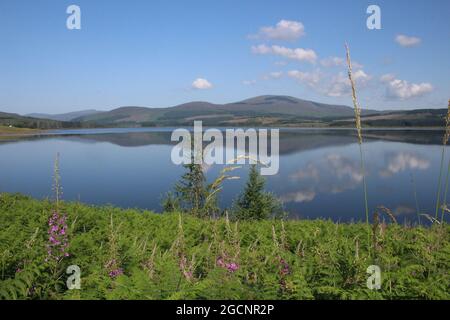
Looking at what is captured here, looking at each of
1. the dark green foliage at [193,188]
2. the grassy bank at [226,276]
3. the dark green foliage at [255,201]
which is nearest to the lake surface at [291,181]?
the dark green foliage at [193,188]

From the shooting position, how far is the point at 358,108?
324 cm

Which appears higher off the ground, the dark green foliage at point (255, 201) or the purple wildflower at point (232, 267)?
the purple wildflower at point (232, 267)

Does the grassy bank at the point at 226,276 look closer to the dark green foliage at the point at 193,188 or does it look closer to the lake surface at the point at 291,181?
the dark green foliage at the point at 193,188

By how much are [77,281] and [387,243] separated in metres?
5.10

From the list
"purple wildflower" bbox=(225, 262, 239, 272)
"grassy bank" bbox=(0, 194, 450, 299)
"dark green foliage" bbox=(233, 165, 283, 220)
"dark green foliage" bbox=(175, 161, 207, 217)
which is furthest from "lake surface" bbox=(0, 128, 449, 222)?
"purple wildflower" bbox=(225, 262, 239, 272)

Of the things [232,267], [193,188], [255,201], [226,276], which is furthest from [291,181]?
[226,276]

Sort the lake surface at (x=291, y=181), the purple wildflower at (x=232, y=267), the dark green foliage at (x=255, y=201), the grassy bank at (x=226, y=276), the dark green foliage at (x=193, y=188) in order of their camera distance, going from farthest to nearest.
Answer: the lake surface at (x=291, y=181) → the dark green foliage at (x=255, y=201) → the dark green foliage at (x=193, y=188) → the purple wildflower at (x=232, y=267) → the grassy bank at (x=226, y=276)

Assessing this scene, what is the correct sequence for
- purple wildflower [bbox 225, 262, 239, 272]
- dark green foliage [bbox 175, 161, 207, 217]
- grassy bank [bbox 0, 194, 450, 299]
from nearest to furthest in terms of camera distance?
1. grassy bank [bbox 0, 194, 450, 299]
2. purple wildflower [bbox 225, 262, 239, 272]
3. dark green foliage [bbox 175, 161, 207, 217]

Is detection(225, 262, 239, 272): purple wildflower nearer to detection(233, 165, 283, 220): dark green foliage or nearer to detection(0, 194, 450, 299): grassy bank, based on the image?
detection(0, 194, 450, 299): grassy bank

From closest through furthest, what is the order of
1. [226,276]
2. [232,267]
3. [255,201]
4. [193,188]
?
[226,276], [232,267], [193,188], [255,201]

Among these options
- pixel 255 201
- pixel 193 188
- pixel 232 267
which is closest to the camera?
pixel 232 267

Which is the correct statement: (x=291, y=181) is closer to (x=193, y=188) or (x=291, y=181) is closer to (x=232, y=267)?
(x=193, y=188)
